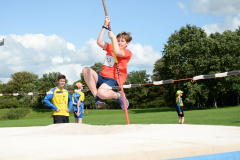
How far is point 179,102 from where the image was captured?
38.0ft

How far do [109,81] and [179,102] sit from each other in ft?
24.3

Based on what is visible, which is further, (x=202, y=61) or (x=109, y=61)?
(x=202, y=61)

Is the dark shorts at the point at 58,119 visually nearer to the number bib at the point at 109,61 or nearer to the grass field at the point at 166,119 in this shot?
the number bib at the point at 109,61

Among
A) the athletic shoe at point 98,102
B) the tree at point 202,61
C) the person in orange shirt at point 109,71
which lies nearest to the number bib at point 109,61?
the person in orange shirt at point 109,71

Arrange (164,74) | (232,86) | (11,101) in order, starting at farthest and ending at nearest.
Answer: (11,101) < (164,74) < (232,86)

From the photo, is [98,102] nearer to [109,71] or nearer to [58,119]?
[109,71]

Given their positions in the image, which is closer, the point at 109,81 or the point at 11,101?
the point at 109,81

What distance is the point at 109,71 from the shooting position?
4.96 metres

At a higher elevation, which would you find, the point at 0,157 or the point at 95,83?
the point at 95,83

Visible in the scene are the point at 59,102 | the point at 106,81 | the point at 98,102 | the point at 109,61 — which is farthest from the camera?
the point at 59,102

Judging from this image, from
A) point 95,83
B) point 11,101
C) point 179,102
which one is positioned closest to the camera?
point 95,83

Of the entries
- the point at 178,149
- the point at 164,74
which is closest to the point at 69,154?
the point at 178,149

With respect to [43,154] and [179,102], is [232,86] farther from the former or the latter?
[43,154]

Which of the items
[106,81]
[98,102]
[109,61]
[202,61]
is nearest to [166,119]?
[109,61]
